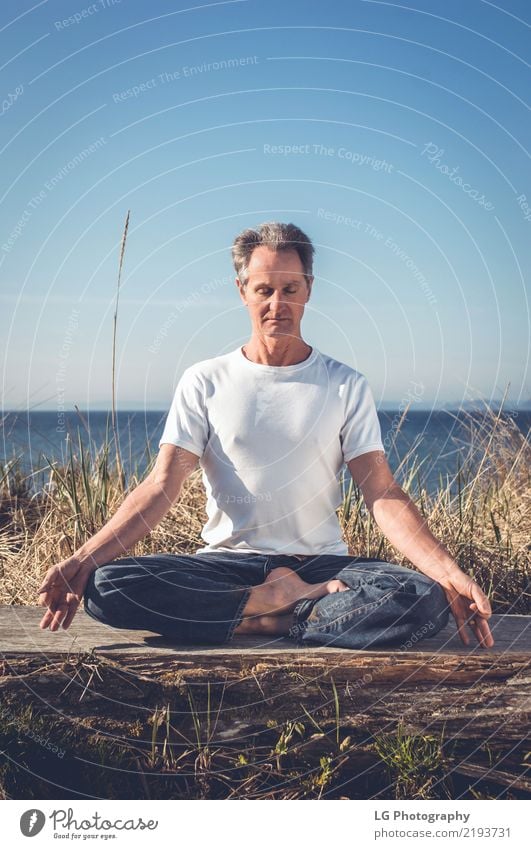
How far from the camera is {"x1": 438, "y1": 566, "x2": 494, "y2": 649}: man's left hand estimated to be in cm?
329

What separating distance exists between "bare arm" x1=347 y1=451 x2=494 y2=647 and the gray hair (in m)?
0.93

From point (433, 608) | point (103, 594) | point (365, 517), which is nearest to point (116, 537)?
point (103, 594)

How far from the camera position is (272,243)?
372 centimetres

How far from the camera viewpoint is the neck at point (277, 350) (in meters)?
3.83

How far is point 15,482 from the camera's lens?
21.0 ft

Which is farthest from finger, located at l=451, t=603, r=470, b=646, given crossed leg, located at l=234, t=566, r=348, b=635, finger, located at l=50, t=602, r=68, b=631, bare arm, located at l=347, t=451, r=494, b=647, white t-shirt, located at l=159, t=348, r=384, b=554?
finger, located at l=50, t=602, r=68, b=631

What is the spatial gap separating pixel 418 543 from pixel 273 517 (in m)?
0.66

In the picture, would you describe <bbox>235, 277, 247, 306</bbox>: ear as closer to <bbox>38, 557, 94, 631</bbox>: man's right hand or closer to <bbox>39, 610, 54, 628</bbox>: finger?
<bbox>38, 557, 94, 631</bbox>: man's right hand

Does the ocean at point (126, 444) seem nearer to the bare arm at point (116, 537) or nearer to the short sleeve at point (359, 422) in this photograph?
the short sleeve at point (359, 422)

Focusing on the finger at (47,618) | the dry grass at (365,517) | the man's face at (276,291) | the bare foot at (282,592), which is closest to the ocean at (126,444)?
the dry grass at (365,517)

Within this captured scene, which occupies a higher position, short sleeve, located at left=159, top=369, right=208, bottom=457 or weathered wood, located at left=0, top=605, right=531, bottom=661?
short sleeve, located at left=159, top=369, right=208, bottom=457

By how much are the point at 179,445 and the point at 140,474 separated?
2.17 meters
